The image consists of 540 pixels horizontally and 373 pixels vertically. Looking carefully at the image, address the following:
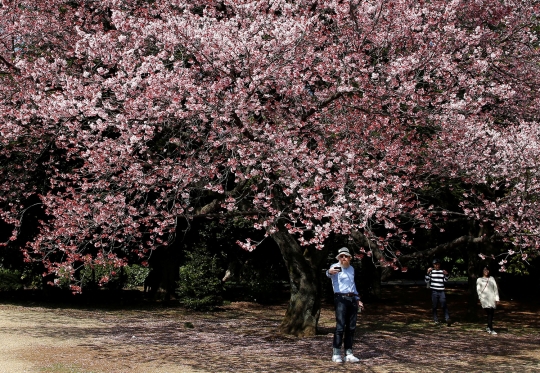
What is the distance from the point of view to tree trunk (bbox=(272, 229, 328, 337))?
42.9ft

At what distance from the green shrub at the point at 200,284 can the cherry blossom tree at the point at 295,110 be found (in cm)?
778

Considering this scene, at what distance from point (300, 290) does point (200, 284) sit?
26.7 ft

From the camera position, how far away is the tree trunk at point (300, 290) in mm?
13078

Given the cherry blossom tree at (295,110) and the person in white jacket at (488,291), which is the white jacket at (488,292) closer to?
the person in white jacket at (488,291)

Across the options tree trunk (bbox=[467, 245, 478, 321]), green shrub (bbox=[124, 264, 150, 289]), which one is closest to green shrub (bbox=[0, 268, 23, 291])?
green shrub (bbox=[124, 264, 150, 289])

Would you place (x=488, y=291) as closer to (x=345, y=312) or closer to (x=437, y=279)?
(x=437, y=279)

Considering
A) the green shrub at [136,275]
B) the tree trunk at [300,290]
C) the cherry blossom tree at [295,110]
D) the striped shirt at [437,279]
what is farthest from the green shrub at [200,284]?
the green shrub at [136,275]

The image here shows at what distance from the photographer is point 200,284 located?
20609 mm

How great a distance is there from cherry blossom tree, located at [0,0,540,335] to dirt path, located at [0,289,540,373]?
5.21 ft

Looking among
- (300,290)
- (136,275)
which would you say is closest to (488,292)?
(300,290)

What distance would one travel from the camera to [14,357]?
9734 mm

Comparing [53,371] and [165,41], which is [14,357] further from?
[165,41]

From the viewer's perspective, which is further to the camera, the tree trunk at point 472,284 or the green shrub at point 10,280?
the green shrub at point 10,280

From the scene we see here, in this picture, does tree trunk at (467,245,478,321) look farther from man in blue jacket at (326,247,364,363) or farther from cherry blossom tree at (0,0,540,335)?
man in blue jacket at (326,247,364,363)
